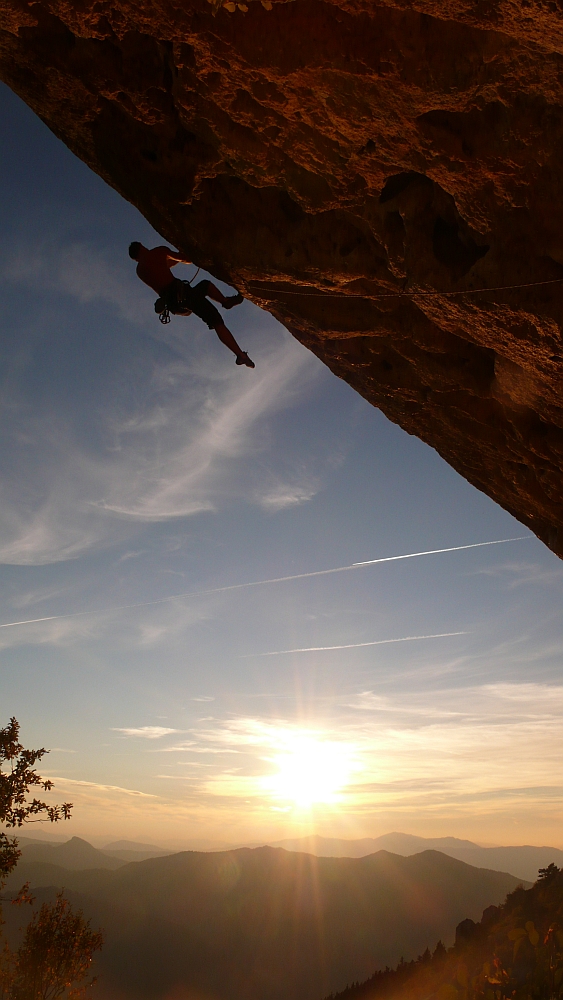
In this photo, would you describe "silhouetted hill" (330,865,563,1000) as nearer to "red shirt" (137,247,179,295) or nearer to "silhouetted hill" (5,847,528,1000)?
"red shirt" (137,247,179,295)

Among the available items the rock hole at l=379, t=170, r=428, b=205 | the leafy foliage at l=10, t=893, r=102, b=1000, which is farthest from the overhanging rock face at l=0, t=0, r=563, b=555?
the leafy foliage at l=10, t=893, r=102, b=1000

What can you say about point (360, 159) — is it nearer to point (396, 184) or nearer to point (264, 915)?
point (396, 184)

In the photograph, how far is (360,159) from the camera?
16.1 feet

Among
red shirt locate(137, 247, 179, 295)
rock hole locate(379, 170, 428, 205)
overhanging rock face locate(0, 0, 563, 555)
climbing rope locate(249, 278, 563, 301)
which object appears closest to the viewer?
overhanging rock face locate(0, 0, 563, 555)

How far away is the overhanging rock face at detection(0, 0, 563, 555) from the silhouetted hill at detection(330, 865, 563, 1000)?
22.6ft

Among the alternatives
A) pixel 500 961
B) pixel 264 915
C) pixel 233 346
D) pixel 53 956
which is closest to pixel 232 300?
pixel 233 346

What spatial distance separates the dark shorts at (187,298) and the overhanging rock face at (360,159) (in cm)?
33

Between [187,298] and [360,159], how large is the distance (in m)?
2.54

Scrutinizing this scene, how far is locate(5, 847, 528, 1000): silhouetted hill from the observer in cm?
4753

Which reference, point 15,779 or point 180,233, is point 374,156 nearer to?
point 180,233

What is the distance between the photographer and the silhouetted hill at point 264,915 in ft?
156

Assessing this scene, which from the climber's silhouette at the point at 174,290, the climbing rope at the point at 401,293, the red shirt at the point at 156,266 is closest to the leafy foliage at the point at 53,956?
the climber's silhouette at the point at 174,290

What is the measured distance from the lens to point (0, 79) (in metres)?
5.66

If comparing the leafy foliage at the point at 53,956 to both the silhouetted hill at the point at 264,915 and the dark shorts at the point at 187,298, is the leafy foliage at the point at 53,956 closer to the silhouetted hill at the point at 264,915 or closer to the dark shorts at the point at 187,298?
the dark shorts at the point at 187,298
